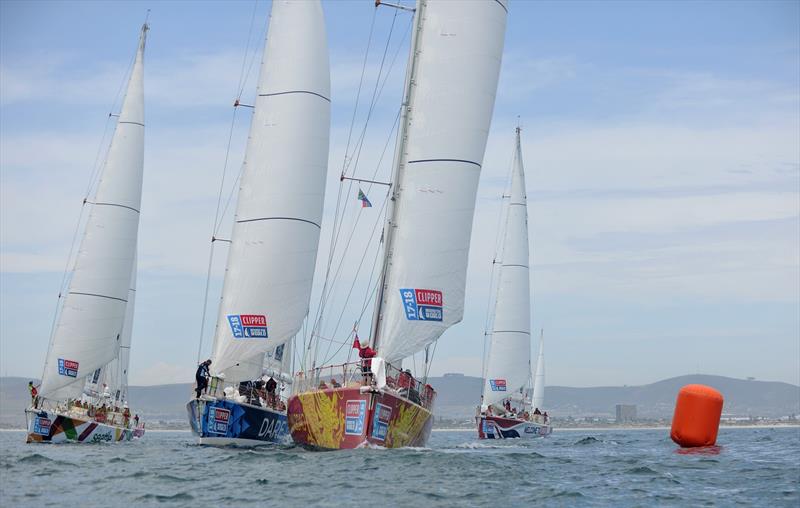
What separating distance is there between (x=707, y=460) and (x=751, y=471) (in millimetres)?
2204

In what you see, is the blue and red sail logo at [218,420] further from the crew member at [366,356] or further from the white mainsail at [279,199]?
the crew member at [366,356]

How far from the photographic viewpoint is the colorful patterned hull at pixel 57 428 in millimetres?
36219

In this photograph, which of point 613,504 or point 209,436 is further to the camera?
point 209,436

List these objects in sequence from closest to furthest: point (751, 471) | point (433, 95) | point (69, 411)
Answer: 1. point (751, 471)
2. point (433, 95)
3. point (69, 411)

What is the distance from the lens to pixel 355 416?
24922 mm

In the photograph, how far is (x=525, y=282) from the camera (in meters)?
54.8

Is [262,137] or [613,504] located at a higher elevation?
[262,137]

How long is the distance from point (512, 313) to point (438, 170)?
27.5m

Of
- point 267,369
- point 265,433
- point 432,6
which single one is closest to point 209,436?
A: point 265,433

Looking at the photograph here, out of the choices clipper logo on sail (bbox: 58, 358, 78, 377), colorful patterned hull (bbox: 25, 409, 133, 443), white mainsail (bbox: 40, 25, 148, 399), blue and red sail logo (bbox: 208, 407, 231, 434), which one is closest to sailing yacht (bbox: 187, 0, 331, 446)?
blue and red sail logo (bbox: 208, 407, 231, 434)

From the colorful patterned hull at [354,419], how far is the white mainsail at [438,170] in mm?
1708

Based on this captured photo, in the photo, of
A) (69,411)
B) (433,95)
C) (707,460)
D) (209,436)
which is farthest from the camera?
(69,411)

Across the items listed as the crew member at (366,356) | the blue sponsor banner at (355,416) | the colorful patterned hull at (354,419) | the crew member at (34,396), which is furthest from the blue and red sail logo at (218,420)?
the crew member at (34,396)

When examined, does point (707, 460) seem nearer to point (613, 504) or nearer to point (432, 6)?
point (613, 504)
